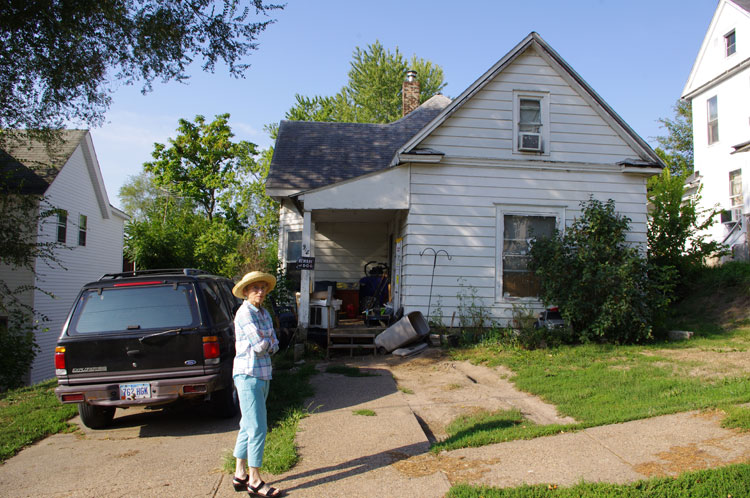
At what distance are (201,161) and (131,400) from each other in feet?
107

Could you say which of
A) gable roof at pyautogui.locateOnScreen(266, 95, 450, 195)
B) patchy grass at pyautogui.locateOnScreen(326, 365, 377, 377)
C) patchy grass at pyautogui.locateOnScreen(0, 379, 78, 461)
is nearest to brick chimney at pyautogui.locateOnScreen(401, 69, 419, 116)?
gable roof at pyautogui.locateOnScreen(266, 95, 450, 195)

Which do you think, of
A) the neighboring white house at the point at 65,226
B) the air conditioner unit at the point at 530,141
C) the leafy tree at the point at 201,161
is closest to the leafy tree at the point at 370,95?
the leafy tree at the point at 201,161

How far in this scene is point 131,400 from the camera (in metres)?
5.73

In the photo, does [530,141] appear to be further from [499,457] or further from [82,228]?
[82,228]

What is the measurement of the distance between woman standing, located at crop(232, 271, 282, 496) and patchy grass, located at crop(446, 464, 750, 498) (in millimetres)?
1474

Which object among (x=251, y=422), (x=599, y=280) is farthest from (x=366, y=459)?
(x=599, y=280)

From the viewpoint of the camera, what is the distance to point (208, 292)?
21.2 ft

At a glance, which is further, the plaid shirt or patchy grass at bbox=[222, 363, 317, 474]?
patchy grass at bbox=[222, 363, 317, 474]

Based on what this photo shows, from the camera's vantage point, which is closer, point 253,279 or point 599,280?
point 253,279

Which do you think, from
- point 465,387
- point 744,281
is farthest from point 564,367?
point 744,281

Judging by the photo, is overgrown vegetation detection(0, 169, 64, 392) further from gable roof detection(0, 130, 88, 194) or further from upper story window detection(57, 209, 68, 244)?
upper story window detection(57, 209, 68, 244)

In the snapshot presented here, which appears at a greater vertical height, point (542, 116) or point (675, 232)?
point (542, 116)

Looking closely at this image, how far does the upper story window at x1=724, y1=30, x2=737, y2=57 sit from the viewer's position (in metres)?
19.9

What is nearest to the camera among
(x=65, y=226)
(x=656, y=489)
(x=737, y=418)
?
(x=656, y=489)
